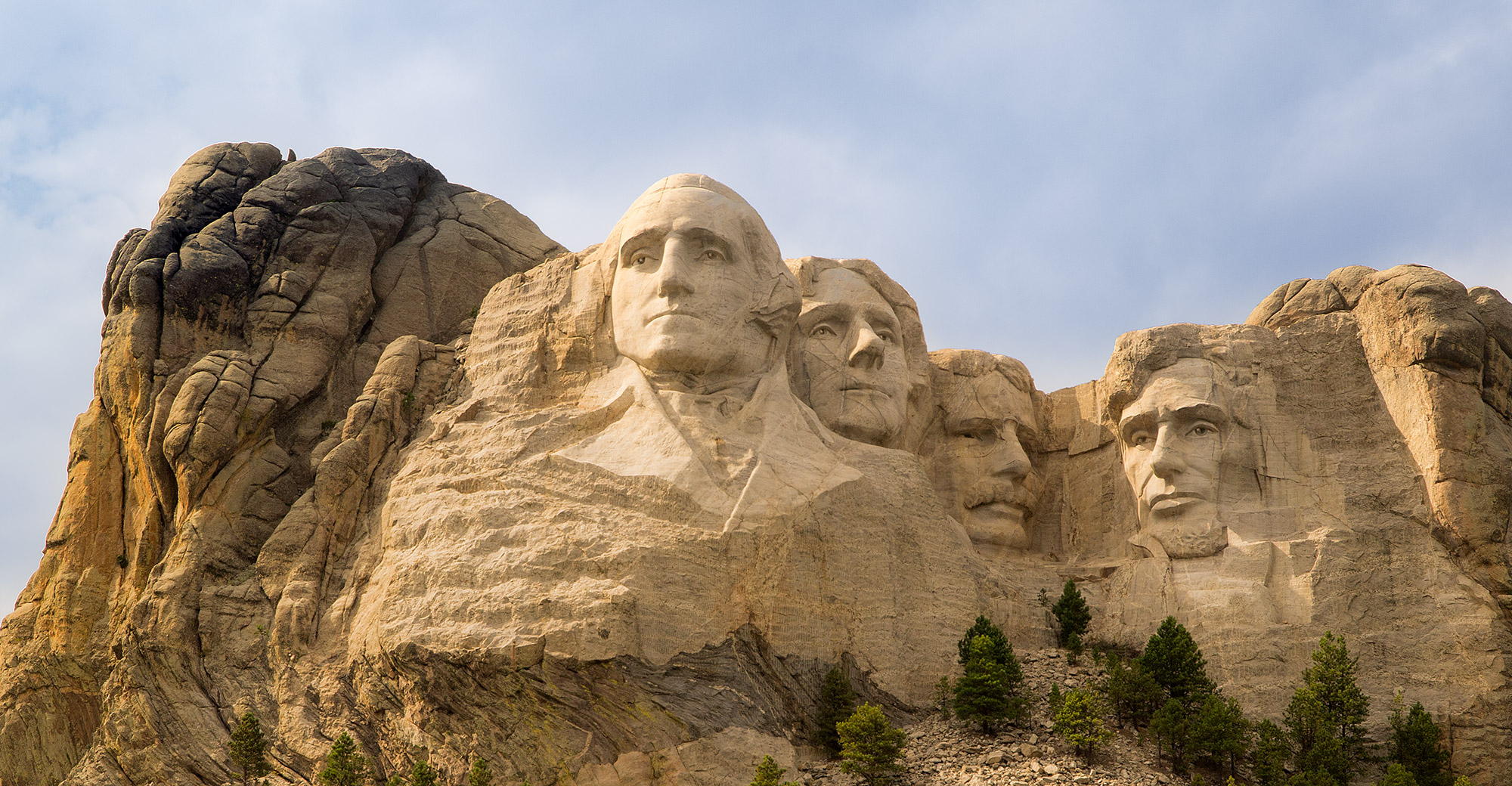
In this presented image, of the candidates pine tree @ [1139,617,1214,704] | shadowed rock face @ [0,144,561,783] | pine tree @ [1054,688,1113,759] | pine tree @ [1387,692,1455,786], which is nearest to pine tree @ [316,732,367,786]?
shadowed rock face @ [0,144,561,783]

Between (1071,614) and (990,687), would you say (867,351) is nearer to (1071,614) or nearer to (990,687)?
(1071,614)

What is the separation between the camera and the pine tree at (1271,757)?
25031 mm

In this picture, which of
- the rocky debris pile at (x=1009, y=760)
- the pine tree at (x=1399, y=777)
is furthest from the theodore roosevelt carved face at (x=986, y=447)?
the pine tree at (x=1399, y=777)

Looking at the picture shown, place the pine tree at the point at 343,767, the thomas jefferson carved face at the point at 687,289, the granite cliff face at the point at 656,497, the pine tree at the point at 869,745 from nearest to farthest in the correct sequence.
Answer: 1. the pine tree at the point at 869,745
2. the pine tree at the point at 343,767
3. the granite cliff face at the point at 656,497
4. the thomas jefferson carved face at the point at 687,289

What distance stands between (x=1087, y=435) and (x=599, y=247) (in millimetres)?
8920

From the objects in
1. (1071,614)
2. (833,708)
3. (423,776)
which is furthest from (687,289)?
(423,776)

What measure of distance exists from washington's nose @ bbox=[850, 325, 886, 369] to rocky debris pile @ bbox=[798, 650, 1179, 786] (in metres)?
6.33

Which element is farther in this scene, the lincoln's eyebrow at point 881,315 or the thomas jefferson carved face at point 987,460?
the thomas jefferson carved face at point 987,460

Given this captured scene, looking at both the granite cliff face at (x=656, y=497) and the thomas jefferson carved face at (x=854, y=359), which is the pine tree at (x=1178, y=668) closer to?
the granite cliff face at (x=656, y=497)

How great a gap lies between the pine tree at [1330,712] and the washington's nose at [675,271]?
1044cm

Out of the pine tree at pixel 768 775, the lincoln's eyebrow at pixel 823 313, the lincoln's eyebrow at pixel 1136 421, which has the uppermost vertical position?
the lincoln's eyebrow at pixel 823 313

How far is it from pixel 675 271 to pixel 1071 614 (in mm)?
7955

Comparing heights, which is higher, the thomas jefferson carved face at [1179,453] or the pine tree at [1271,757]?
the thomas jefferson carved face at [1179,453]

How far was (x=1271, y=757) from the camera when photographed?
25.0m
